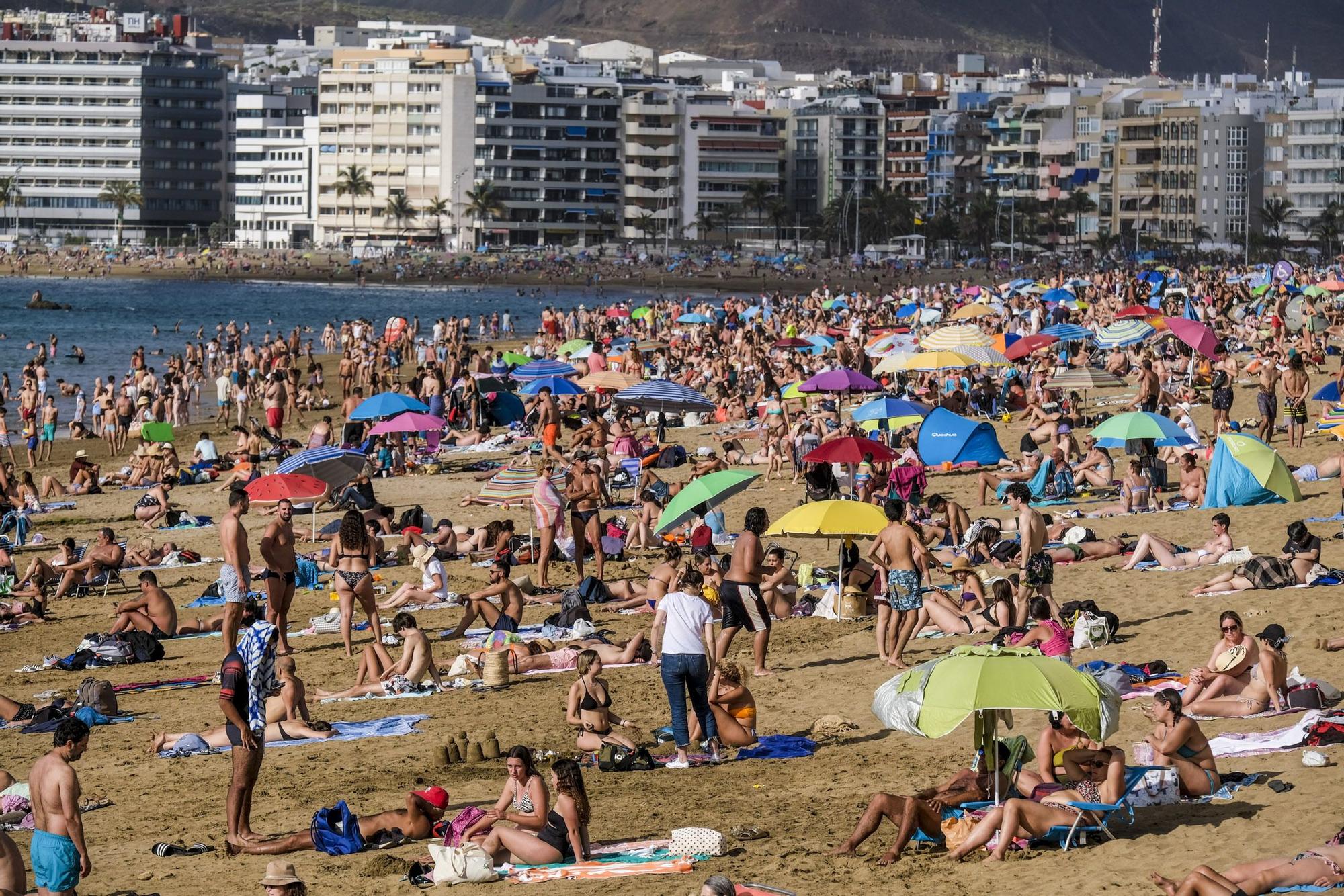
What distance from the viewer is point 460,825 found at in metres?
9.41

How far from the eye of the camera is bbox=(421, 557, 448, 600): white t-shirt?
16.7 metres

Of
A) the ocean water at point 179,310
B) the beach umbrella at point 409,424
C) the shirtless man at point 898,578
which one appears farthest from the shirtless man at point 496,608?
the ocean water at point 179,310

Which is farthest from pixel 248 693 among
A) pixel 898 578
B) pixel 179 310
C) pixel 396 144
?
pixel 396 144

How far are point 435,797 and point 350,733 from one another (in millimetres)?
2439

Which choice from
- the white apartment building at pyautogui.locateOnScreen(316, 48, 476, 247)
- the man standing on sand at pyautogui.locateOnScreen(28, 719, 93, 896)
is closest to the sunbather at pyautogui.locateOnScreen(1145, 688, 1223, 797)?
the man standing on sand at pyautogui.locateOnScreen(28, 719, 93, 896)

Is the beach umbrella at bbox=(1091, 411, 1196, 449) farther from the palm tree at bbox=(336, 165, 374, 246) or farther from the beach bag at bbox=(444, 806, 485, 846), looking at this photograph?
the palm tree at bbox=(336, 165, 374, 246)

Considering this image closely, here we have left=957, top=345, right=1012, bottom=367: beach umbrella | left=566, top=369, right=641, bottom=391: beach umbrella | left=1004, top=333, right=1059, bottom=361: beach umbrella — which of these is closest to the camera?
left=957, top=345, right=1012, bottom=367: beach umbrella

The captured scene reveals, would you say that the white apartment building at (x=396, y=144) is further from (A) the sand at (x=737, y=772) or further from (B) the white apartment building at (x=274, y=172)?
(A) the sand at (x=737, y=772)

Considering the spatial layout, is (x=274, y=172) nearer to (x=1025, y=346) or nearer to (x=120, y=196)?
(x=120, y=196)

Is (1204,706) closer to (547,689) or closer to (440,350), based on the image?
(547,689)

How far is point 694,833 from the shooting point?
926 centimetres

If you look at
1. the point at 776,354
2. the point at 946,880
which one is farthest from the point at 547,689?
the point at 776,354

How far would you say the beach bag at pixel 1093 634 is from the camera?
13.4m

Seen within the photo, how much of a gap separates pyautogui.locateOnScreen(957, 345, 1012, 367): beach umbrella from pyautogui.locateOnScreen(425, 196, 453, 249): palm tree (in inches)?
4407
